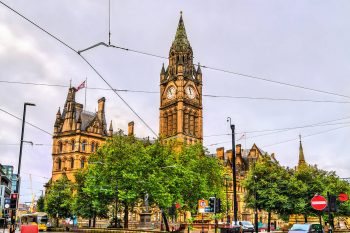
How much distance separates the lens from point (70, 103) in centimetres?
9294

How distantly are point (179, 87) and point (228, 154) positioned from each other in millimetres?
25807

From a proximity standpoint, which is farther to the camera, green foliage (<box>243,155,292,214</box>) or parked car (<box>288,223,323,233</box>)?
green foliage (<box>243,155,292,214</box>)

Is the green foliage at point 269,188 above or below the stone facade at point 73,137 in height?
below

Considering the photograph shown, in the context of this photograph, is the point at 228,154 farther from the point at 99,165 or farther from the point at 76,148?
the point at 99,165

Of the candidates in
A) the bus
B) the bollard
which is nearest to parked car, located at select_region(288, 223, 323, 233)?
the bollard

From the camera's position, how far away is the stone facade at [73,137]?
87.5 meters

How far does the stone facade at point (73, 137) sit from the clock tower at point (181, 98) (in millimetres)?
18348

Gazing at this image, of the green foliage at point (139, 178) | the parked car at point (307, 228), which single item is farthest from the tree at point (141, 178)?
the parked car at point (307, 228)

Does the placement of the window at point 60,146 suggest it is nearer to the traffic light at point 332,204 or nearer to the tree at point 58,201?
the tree at point 58,201

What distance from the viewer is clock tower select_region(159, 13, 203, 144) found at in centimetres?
10344

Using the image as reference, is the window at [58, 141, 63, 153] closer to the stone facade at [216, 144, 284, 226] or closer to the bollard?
the stone facade at [216, 144, 284, 226]

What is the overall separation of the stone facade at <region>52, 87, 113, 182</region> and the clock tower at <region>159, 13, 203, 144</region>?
18348mm

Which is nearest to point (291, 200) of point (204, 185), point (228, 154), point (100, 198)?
point (204, 185)

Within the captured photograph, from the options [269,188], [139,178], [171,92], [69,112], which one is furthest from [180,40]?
[139,178]
